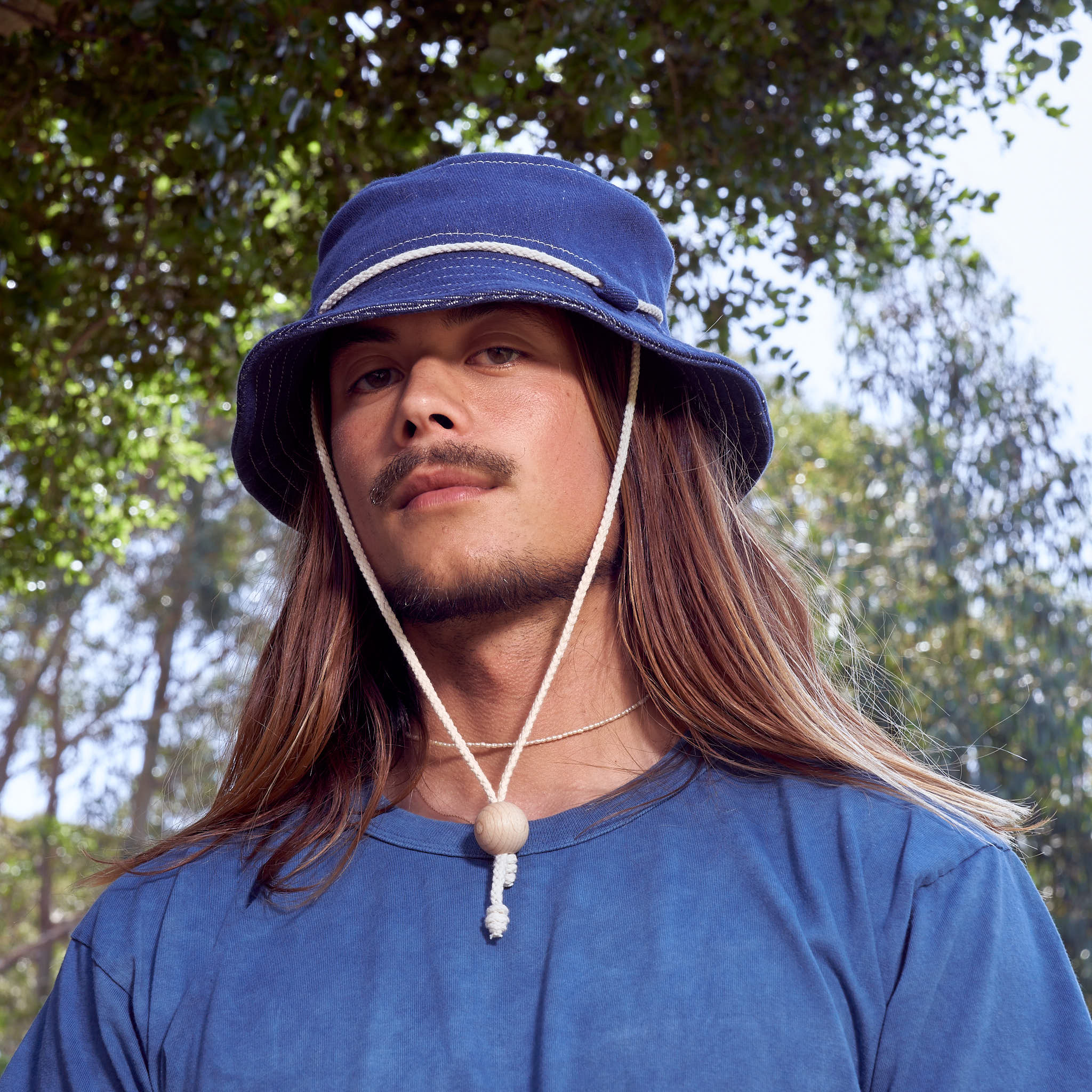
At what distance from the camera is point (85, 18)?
4000mm

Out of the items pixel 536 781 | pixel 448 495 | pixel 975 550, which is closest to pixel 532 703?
pixel 536 781

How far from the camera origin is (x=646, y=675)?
6.89 feet

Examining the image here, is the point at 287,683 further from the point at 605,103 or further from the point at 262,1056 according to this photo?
the point at 605,103

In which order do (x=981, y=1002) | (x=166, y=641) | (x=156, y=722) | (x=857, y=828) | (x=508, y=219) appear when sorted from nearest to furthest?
(x=981, y=1002)
(x=857, y=828)
(x=508, y=219)
(x=156, y=722)
(x=166, y=641)

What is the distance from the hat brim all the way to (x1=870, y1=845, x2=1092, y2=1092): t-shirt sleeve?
0.95m

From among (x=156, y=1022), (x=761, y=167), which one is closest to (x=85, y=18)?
(x=761, y=167)

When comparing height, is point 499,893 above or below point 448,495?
below

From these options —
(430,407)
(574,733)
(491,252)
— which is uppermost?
(491,252)

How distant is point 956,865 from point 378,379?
126 centimetres

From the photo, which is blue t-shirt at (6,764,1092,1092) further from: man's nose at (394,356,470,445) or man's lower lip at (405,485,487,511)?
man's nose at (394,356,470,445)

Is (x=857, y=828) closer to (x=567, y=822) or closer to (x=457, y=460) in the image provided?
(x=567, y=822)

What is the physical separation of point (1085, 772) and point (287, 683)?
1145 centimetres

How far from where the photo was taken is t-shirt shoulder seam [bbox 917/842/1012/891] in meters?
1.69

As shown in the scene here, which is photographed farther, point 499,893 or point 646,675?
point 646,675
